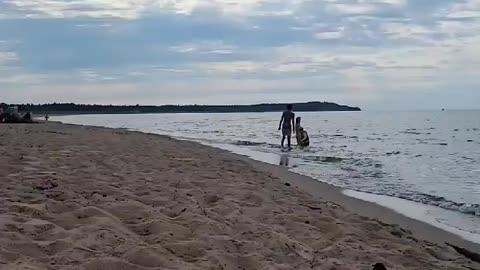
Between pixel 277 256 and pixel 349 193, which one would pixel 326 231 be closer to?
pixel 277 256

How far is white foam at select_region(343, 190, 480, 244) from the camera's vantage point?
7105 millimetres

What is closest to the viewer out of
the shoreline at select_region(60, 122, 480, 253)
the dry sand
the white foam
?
the dry sand

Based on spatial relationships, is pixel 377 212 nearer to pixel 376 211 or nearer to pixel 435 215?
pixel 376 211

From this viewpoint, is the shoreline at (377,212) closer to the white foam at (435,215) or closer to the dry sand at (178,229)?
the white foam at (435,215)

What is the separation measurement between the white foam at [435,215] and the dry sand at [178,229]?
4.22ft

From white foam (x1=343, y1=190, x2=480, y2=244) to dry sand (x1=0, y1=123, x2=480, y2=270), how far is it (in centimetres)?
129

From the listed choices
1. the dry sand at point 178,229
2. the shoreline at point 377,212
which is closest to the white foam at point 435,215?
the shoreline at point 377,212

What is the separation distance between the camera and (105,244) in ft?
14.2

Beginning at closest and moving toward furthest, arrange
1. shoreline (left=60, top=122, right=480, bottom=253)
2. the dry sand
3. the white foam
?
1. the dry sand
2. shoreline (left=60, top=122, right=480, bottom=253)
3. the white foam

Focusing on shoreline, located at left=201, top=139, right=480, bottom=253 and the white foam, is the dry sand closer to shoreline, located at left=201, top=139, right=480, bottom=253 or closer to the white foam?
shoreline, located at left=201, top=139, right=480, bottom=253

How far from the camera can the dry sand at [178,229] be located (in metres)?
4.13

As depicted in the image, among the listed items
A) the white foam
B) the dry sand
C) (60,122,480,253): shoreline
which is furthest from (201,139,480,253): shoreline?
the dry sand

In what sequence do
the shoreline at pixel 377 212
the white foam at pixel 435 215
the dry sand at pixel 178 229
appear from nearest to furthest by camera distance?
the dry sand at pixel 178 229
the shoreline at pixel 377 212
the white foam at pixel 435 215

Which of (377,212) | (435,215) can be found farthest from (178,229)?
(435,215)
